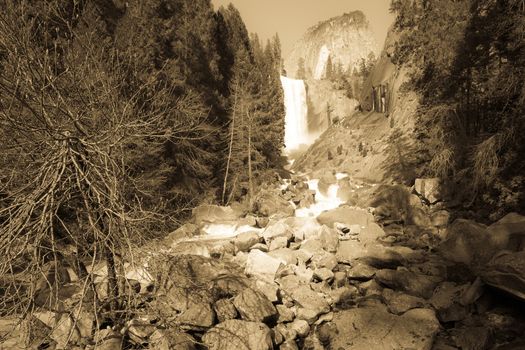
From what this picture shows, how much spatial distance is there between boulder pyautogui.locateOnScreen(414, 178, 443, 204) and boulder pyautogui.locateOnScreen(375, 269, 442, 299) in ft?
24.2

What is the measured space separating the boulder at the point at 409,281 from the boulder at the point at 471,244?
1.15 metres

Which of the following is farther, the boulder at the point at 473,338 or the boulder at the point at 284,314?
the boulder at the point at 284,314

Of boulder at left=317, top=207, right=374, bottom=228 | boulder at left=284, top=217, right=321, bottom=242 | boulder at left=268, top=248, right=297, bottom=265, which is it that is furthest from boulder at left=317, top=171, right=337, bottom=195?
boulder at left=268, top=248, right=297, bottom=265

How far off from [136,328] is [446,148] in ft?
47.4

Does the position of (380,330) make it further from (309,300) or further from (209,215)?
(209,215)

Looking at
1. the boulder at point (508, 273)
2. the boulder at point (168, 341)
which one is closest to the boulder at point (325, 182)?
the boulder at point (508, 273)

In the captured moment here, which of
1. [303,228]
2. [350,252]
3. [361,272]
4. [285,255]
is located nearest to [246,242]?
[285,255]

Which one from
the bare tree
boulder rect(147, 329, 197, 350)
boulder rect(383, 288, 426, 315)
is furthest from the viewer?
boulder rect(383, 288, 426, 315)

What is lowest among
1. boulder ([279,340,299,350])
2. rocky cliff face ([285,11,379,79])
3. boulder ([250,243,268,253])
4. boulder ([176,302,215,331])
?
boulder ([250,243,268,253])

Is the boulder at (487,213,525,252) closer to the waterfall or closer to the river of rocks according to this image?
the river of rocks

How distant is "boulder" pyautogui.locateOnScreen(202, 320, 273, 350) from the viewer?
20.5 feet

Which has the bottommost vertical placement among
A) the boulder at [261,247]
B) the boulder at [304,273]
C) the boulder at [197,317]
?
the boulder at [261,247]

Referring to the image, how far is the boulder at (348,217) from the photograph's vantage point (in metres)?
16.1

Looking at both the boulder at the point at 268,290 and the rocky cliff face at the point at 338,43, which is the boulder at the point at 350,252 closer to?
the boulder at the point at 268,290
